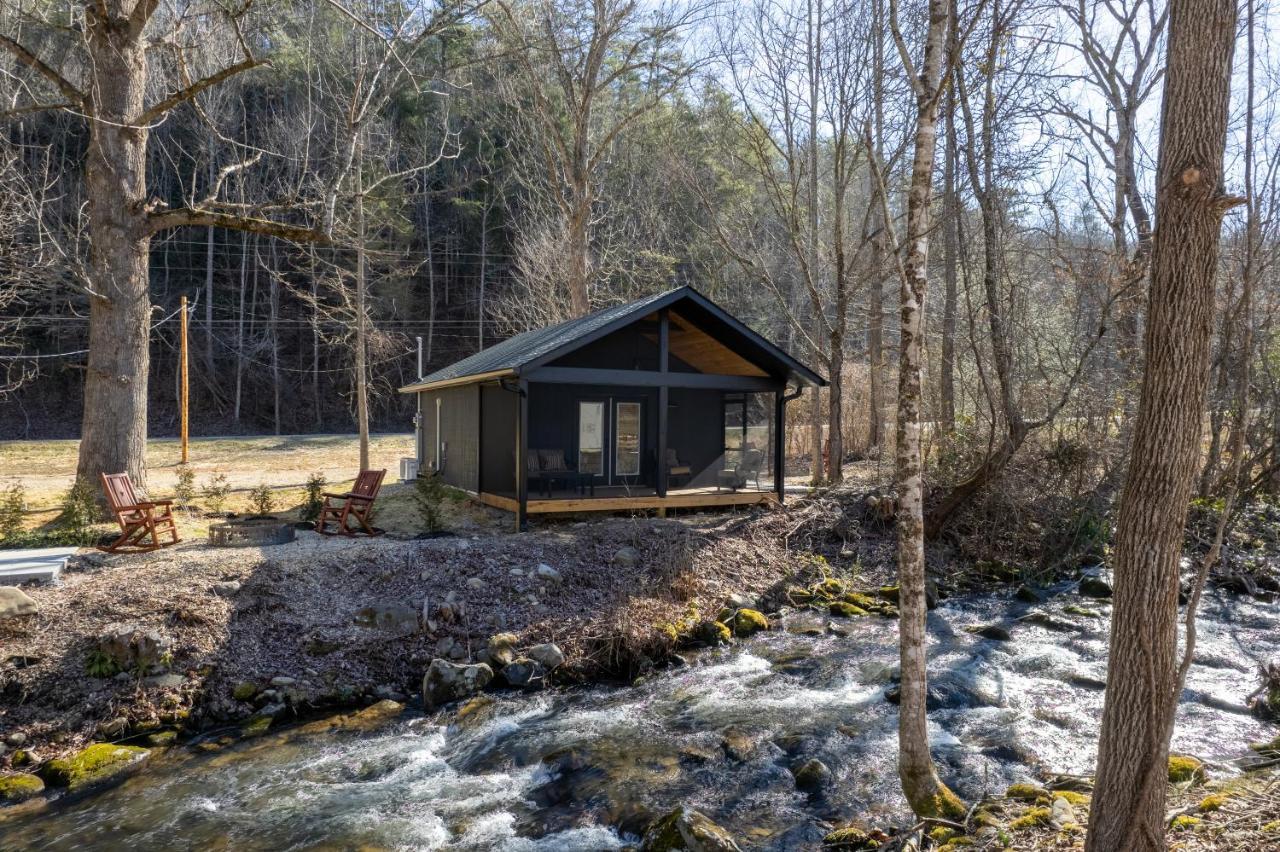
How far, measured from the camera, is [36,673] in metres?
6.12

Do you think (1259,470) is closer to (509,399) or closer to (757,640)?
(757,640)

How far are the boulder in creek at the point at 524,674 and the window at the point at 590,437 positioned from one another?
5.33 meters

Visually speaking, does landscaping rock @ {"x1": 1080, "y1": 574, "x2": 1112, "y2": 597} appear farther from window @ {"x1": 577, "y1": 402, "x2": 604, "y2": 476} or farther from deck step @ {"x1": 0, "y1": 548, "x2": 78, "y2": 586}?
deck step @ {"x1": 0, "y1": 548, "x2": 78, "y2": 586}

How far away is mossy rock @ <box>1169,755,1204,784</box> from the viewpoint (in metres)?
4.70

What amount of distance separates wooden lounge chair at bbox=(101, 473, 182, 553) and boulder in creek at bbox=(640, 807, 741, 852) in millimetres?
6860

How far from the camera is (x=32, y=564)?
777 centimetres

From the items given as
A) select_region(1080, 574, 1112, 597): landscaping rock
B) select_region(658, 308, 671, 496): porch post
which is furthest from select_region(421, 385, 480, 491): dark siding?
select_region(1080, 574, 1112, 597): landscaping rock

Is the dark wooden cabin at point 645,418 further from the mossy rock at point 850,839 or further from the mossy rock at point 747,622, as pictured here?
the mossy rock at point 850,839

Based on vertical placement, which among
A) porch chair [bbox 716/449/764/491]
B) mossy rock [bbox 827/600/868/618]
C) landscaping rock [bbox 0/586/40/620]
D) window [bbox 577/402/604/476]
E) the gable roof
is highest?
the gable roof

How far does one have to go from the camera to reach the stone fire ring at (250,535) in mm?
9133

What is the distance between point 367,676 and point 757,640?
12.9 ft

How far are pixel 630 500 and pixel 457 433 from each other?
4.02 meters

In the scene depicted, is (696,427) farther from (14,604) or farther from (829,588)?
(14,604)

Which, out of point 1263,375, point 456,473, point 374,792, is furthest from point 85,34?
point 1263,375
